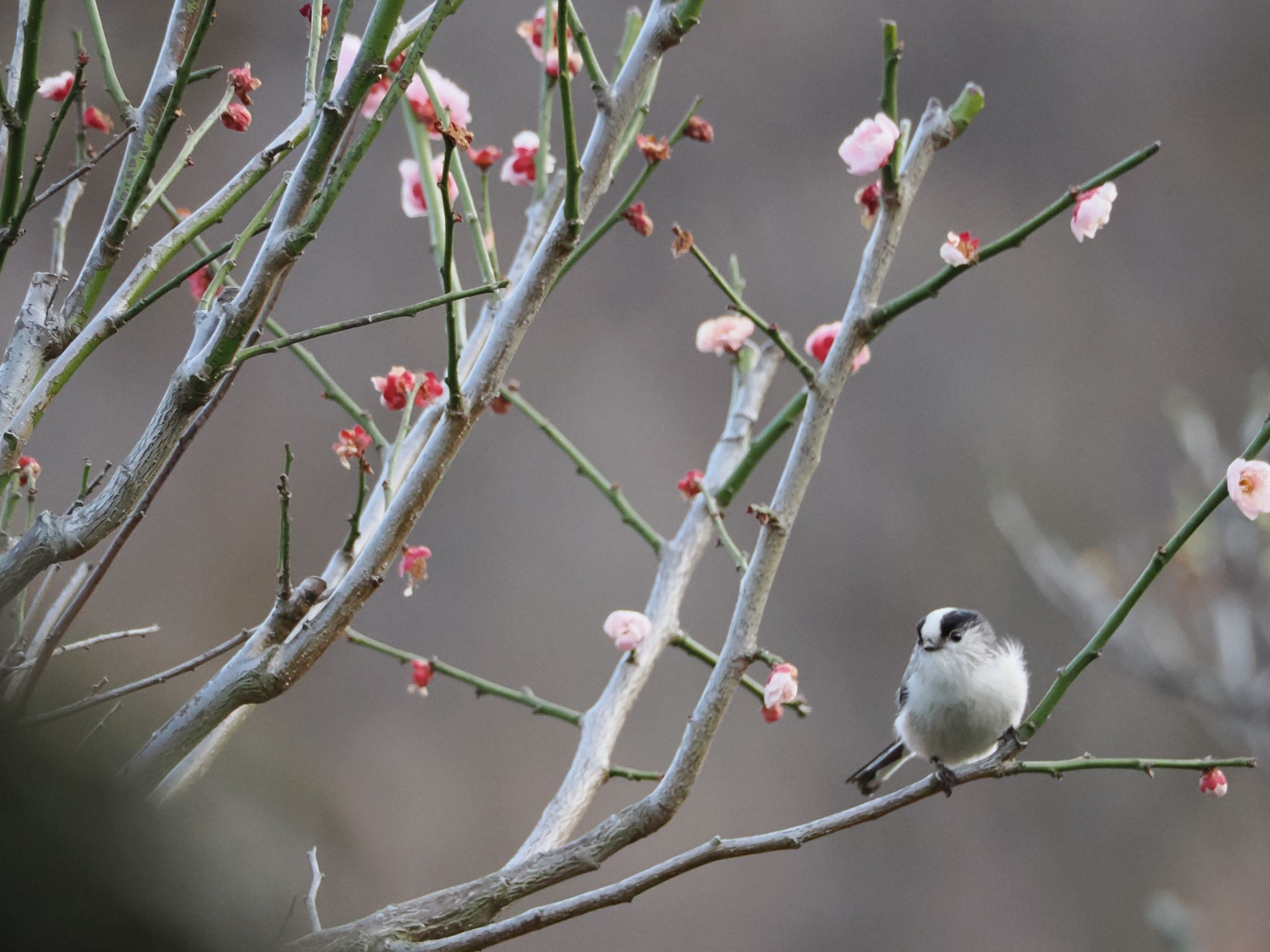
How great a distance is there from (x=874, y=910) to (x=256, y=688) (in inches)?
111

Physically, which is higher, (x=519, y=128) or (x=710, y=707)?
(x=519, y=128)

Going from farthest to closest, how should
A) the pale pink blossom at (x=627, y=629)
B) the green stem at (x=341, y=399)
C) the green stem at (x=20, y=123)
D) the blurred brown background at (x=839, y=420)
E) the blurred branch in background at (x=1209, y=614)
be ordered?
the blurred brown background at (x=839, y=420), the blurred branch in background at (x=1209, y=614), the pale pink blossom at (x=627, y=629), the green stem at (x=341, y=399), the green stem at (x=20, y=123)

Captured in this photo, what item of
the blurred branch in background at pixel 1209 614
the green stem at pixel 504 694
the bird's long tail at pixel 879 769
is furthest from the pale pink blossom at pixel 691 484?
the blurred branch in background at pixel 1209 614

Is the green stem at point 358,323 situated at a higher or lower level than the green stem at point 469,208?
lower

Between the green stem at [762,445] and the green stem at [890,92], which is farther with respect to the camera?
the green stem at [762,445]

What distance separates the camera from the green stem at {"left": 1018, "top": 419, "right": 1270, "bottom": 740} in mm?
701

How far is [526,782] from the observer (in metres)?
2.97

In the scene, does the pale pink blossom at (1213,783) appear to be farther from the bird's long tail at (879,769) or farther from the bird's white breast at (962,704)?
the bird's long tail at (879,769)

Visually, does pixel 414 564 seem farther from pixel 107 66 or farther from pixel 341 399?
pixel 107 66

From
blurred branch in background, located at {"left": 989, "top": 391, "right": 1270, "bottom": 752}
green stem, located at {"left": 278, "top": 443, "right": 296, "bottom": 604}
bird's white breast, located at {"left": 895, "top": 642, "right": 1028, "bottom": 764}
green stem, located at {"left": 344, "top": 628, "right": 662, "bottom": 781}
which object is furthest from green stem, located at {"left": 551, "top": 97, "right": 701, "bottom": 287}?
blurred branch in background, located at {"left": 989, "top": 391, "right": 1270, "bottom": 752}

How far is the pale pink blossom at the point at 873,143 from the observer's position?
2.60 ft

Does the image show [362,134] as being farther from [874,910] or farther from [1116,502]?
[1116,502]

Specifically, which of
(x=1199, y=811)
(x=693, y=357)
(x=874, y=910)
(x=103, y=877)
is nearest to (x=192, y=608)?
(x=693, y=357)

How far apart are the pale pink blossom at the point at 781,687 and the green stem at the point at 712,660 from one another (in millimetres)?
17
